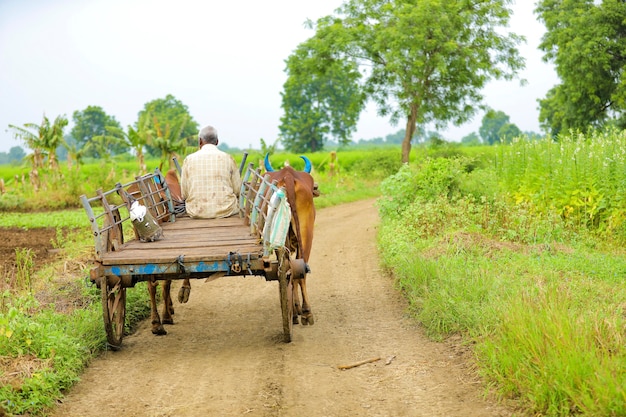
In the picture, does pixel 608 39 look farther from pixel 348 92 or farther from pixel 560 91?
pixel 348 92

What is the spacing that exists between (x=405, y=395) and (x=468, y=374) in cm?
67

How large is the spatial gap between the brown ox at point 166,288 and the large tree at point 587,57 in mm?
25044

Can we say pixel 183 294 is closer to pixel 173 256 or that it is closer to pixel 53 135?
pixel 173 256

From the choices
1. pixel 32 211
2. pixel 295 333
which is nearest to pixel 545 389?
pixel 295 333

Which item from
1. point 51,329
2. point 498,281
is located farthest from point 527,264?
point 51,329

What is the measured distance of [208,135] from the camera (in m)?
8.04

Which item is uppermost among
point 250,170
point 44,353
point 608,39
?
point 608,39

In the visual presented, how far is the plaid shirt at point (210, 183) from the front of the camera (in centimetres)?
787

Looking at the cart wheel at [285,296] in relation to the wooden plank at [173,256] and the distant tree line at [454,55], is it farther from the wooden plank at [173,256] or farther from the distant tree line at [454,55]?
the distant tree line at [454,55]


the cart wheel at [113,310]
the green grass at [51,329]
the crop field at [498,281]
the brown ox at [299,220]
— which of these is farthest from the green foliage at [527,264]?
the green grass at [51,329]

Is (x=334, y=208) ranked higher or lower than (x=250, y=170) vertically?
lower

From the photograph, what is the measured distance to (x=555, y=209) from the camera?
1129 cm

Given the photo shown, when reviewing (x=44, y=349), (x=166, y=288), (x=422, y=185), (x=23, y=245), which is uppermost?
(x=422, y=185)

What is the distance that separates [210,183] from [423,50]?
2456 cm
